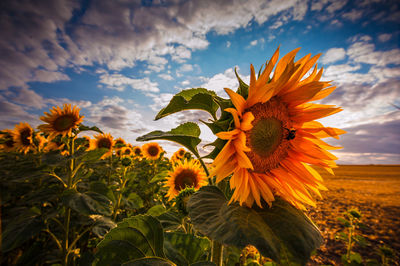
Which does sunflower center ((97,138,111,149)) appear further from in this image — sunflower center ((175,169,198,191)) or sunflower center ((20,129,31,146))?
sunflower center ((175,169,198,191))

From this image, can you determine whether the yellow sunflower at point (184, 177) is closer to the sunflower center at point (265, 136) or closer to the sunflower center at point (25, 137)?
the sunflower center at point (265, 136)

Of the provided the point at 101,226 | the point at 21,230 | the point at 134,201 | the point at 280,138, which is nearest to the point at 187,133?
the point at 280,138

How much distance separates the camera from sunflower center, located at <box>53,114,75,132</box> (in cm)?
253

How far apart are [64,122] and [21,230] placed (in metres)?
1.39

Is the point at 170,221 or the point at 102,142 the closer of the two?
the point at 170,221

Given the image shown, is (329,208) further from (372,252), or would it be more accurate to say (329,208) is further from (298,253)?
(298,253)

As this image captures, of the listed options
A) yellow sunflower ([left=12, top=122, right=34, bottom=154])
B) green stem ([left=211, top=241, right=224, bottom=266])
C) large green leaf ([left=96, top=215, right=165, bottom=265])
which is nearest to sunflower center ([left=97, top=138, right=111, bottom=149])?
yellow sunflower ([left=12, top=122, right=34, bottom=154])

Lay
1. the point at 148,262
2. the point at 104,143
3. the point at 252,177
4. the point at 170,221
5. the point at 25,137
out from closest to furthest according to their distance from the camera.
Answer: the point at 148,262, the point at 252,177, the point at 170,221, the point at 25,137, the point at 104,143

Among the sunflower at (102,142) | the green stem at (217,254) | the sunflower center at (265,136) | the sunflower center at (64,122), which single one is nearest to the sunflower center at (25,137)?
the sunflower at (102,142)

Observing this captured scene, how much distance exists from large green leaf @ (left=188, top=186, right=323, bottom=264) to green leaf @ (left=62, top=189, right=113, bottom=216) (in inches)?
59.1

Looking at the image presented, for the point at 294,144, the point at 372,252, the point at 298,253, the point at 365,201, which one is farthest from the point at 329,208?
the point at 298,253

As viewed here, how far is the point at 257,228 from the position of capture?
510mm

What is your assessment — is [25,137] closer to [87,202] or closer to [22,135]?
[22,135]

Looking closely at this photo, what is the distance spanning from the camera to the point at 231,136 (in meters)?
0.66
